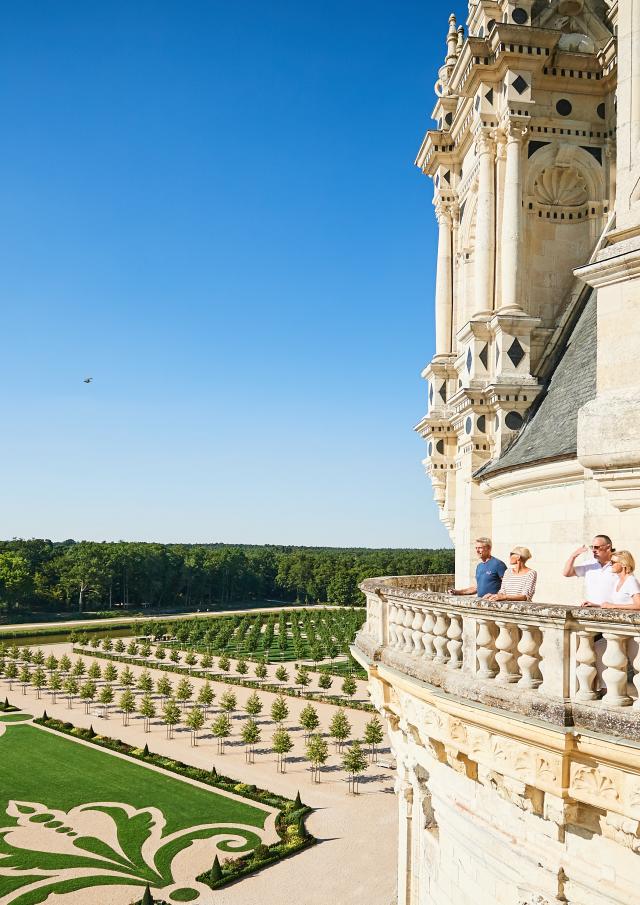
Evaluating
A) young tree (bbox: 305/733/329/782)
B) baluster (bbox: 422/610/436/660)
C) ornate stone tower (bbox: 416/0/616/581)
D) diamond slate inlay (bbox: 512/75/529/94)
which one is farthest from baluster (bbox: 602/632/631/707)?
young tree (bbox: 305/733/329/782)

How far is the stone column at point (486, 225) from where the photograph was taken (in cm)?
1734

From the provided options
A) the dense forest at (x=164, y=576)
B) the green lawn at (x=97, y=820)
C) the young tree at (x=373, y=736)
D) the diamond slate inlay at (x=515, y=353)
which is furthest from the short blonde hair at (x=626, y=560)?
the dense forest at (x=164, y=576)

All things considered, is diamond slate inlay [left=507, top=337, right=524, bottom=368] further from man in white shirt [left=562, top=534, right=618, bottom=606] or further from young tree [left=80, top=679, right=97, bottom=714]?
young tree [left=80, top=679, right=97, bottom=714]

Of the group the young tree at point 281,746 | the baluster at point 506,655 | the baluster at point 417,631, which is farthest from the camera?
the young tree at point 281,746

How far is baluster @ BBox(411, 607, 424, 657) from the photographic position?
864 centimetres

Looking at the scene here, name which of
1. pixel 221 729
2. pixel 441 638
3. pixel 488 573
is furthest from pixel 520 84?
pixel 221 729

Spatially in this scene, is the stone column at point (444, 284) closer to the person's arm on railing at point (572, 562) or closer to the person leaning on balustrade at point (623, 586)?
the person's arm on railing at point (572, 562)

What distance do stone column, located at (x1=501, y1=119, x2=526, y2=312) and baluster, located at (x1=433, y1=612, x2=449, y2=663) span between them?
407 inches

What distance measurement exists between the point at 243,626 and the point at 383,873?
77.0 meters

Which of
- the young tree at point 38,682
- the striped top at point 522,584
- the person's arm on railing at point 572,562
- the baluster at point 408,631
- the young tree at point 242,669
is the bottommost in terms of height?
the young tree at point 38,682

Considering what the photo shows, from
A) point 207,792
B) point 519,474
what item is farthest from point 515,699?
point 207,792

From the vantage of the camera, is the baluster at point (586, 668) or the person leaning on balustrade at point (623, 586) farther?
the person leaning on balustrade at point (623, 586)

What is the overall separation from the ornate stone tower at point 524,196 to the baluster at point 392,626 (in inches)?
288

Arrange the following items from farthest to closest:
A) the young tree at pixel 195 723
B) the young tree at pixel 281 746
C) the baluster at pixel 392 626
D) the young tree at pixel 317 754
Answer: the young tree at pixel 195 723, the young tree at pixel 281 746, the young tree at pixel 317 754, the baluster at pixel 392 626
